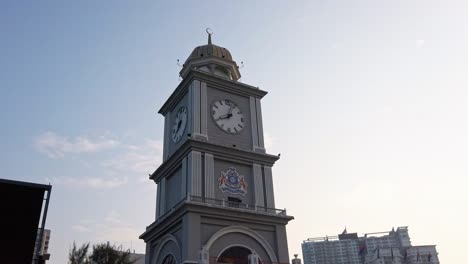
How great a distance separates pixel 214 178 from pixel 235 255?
16.5ft

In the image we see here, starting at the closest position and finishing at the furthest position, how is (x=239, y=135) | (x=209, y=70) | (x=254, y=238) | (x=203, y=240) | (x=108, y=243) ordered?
(x=203, y=240) → (x=254, y=238) → (x=239, y=135) → (x=209, y=70) → (x=108, y=243)

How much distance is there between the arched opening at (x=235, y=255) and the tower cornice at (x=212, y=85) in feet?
39.8

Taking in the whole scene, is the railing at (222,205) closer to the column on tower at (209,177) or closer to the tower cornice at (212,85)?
the column on tower at (209,177)

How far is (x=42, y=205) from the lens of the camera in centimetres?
1266

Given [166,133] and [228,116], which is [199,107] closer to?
[228,116]

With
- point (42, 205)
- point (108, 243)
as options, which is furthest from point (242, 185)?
point (42, 205)

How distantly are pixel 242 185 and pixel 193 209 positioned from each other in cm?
483

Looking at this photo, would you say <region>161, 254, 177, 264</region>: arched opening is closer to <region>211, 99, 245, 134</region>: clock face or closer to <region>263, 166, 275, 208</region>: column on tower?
<region>263, 166, 275, 208</region>: column on tower

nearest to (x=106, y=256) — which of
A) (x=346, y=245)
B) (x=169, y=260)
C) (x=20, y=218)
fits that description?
(x=169, y=260)

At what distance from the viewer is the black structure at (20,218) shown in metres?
12.3

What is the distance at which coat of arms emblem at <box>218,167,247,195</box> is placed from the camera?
2938 centimetres

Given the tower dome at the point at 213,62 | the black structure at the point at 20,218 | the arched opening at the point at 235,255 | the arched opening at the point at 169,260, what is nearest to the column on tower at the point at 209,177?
the arched opening at the point at 235,255

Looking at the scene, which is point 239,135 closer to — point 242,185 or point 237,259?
point 242,185

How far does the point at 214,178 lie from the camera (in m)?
29.1
